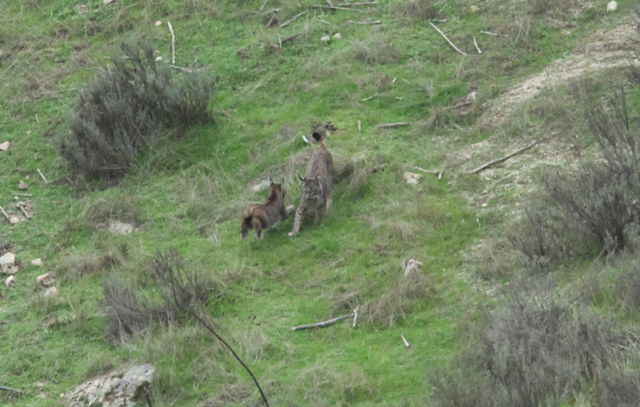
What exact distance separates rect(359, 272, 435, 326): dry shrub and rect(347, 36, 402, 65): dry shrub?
5.83 meters

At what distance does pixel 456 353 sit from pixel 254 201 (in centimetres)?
437

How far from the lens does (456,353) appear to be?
240 inches

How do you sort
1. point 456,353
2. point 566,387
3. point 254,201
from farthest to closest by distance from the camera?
1. point 254,201
2. point 456,353
3. point 566,387

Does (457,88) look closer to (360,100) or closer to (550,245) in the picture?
(360,100)

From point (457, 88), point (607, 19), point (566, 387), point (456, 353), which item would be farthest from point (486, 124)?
point (566, 387)

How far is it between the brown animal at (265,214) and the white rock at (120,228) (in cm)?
183

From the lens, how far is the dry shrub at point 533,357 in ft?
15.4

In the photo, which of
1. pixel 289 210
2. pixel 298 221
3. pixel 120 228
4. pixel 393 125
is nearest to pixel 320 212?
pixel 298 221

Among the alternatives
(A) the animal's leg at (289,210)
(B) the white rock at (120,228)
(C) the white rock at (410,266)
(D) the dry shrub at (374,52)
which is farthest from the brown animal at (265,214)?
(D) the dry shrub at (374,52)

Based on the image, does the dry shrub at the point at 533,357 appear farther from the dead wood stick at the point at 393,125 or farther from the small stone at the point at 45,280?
the small stone at the point at 45,280

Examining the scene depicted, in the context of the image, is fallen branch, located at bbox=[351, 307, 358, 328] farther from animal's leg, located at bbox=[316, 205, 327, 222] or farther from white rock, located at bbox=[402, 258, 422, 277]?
animal's leg, located at bbox=[316, 205, 327, 222]

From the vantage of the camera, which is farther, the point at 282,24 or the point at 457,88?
the point at 282,24

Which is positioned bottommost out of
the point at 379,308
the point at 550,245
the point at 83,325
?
the point at 83,325

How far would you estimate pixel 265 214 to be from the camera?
8.90 m
